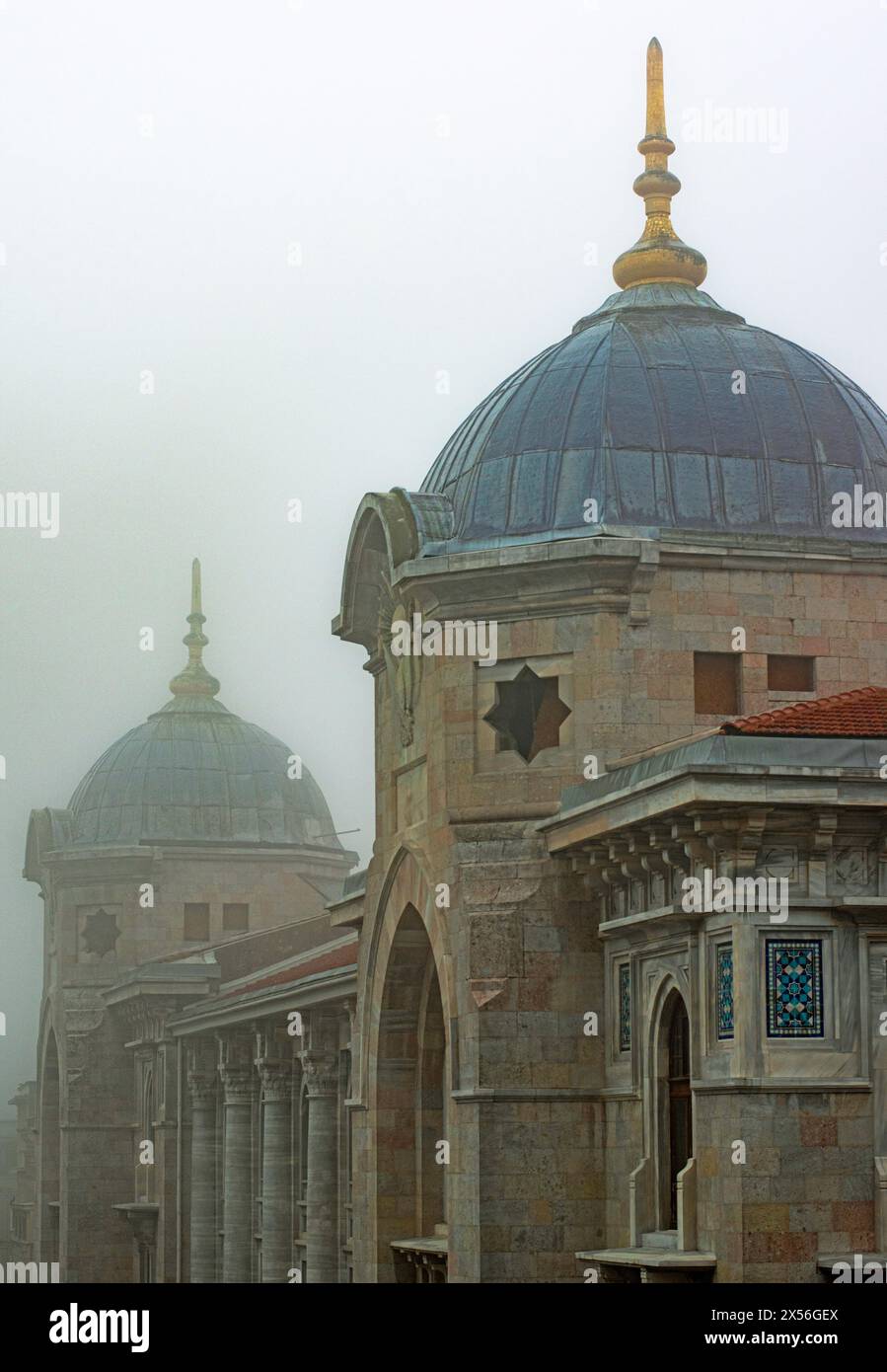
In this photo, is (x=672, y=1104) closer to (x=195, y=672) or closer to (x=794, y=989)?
(x=794, y=989)

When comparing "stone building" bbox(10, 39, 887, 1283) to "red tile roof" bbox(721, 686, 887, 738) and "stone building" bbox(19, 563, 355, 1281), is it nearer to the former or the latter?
"red tile roof" bbox(721, 686, 887, 738)

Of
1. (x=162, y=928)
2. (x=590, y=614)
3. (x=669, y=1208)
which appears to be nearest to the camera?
(x=669, y=1208)

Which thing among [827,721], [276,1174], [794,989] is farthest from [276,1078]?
[794,989]

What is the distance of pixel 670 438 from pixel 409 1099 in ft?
38.8

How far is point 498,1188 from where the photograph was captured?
115ft

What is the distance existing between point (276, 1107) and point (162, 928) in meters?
23.4

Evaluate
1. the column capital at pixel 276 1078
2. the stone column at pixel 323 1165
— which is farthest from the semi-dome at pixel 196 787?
the stone column at pixel 323 1165

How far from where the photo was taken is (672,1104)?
33156mm

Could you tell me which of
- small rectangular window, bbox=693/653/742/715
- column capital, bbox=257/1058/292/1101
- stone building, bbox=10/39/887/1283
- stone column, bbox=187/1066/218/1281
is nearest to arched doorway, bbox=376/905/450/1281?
stone building, bbox=10/39/887/1283

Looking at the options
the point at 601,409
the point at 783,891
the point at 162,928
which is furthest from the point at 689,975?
the point at 162,928

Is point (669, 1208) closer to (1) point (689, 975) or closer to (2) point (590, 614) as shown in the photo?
(1) point (689, 975)

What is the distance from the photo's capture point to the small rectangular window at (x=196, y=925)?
81.2 metres

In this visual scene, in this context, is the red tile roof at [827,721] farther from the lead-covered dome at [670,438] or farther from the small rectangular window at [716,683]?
the lead-covered dome at [670,438]

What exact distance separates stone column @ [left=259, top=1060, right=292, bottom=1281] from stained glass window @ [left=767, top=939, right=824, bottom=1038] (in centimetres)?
2937
